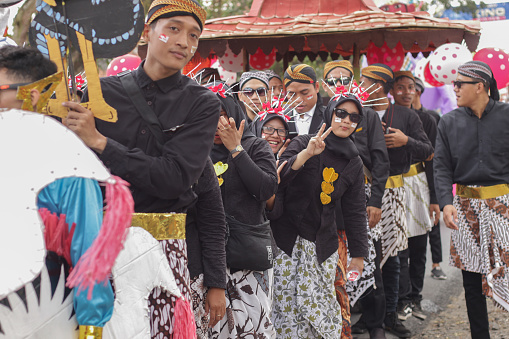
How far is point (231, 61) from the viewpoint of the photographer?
29.5 feet

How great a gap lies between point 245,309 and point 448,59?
516 cm

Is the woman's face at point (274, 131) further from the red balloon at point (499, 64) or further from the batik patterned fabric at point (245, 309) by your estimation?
the red balloon at point (499, 64)

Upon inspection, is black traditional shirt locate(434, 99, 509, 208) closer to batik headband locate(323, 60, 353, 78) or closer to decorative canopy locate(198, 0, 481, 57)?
batik headband locate(323, 60, 353, 78)

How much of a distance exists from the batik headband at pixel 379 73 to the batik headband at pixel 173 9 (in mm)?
4027

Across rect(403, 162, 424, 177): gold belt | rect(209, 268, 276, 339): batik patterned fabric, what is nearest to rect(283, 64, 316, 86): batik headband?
rect(403, 162, 424, 177): gold belt

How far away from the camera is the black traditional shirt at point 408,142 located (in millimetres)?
5984

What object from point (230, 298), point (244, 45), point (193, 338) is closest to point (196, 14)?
point (193, 338)

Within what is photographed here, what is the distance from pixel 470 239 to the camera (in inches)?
195

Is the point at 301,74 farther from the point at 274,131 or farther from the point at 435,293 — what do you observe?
the point at 435,293

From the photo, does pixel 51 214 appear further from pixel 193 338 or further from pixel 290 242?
pixel 290 242

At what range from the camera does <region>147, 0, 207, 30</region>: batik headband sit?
7.66ft

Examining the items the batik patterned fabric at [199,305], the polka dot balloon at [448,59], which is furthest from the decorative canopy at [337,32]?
the batik patterned fabric at [199,305]

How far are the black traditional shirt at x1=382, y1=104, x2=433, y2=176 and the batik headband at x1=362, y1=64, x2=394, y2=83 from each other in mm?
284

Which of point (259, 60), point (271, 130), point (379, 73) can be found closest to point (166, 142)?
point (271, 130)
